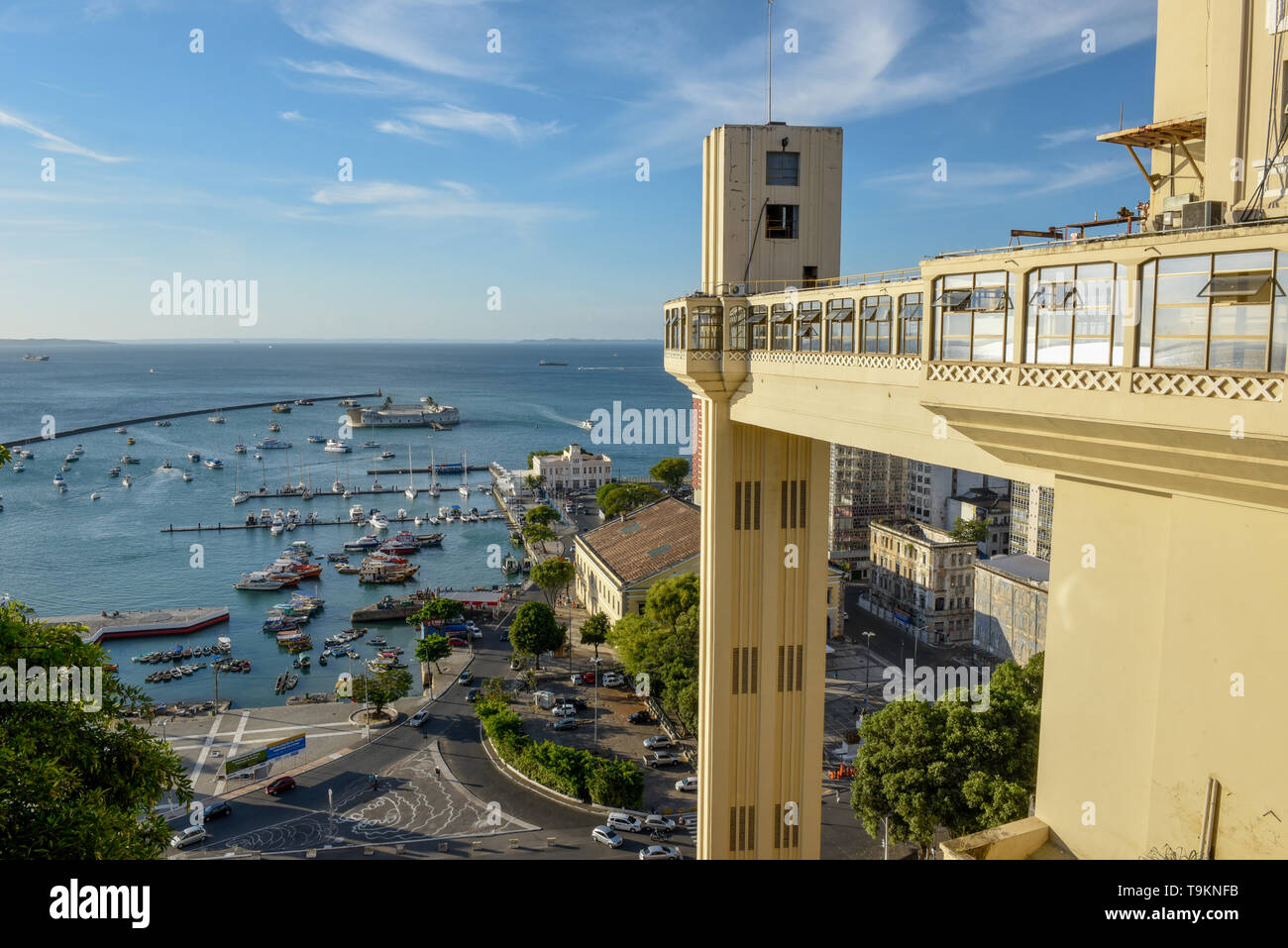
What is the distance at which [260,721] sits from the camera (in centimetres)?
4288

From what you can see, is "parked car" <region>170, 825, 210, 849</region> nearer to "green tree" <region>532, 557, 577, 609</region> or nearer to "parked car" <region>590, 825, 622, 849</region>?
"parked car" <region>590, 825, 622, 849</region>

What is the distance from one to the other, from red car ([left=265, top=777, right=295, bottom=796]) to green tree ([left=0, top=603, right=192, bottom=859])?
25.1 metres

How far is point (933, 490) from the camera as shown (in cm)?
7862

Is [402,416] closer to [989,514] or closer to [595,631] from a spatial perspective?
[989,514]

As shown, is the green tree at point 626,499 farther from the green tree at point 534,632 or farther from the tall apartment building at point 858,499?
the green tree at point 534,632

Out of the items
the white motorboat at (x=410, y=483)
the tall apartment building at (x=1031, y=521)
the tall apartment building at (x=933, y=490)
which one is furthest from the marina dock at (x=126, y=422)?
the tall apartment building at (x=1031, y=521)

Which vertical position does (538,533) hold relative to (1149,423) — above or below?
below

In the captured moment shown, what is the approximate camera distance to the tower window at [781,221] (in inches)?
603

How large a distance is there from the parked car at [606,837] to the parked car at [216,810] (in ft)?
44.1

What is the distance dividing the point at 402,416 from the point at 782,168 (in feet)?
535

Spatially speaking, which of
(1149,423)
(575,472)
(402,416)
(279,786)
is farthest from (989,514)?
(402,416)

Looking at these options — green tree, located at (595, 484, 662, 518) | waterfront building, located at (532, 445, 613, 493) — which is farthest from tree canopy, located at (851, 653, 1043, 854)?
waterfront building, located at (532, 445, 613, 493)

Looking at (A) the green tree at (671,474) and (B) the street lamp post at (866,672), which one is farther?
(A) the green tree at (671,474)

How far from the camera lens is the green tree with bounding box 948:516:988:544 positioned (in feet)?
227
